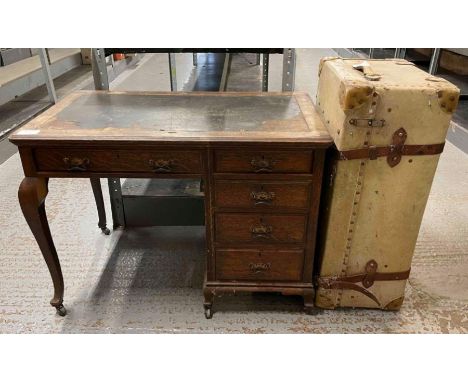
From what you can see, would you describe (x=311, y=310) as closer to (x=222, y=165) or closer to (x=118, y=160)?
(x=222, y=165)

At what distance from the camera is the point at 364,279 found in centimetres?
152

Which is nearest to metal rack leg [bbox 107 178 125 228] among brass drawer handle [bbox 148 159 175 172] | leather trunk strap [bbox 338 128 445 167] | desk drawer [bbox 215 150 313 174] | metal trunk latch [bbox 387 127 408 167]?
brass drawer handle [bbox 148 159 175 172]

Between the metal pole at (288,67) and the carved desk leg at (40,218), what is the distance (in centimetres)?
114

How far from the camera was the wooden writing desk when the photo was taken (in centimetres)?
129

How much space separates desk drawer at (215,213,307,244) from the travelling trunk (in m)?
0.12

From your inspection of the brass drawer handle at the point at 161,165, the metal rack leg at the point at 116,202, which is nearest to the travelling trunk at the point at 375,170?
the brass drawer handle at the point at 161,165

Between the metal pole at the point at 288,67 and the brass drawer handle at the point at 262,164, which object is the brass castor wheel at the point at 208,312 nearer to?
the brass drawer handle at the point at 262,164

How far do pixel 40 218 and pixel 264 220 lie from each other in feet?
2.76

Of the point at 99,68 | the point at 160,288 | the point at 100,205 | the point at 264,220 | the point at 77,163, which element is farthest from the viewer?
the point at 100,205

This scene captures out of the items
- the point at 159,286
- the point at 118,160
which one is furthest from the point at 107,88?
the point at 159,286

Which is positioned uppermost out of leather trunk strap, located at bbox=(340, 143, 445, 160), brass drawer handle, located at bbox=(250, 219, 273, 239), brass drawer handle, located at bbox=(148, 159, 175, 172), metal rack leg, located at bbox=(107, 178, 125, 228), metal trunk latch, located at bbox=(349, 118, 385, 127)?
metal trunk latch, located at bbox=(349, 118, 385, 127)

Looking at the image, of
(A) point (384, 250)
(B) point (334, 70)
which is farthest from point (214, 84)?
(A) point (384, 250)

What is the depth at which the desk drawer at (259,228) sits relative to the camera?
1423 mm

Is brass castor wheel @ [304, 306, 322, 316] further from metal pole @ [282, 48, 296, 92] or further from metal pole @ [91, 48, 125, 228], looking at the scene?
metal pole @ [91, 48, 125, 228]
